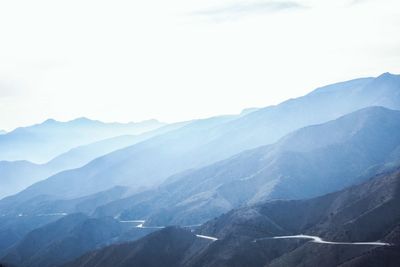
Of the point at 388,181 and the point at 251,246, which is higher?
the point at 388,181

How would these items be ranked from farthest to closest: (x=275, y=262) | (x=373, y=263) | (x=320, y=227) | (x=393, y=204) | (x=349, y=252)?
(x=320, y=227)
(x=393, y=204)
(x=275, y=262)
(x=349, y=252)
(x=373, y=263)

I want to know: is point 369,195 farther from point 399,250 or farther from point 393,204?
point 399,250

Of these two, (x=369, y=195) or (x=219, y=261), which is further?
(x=369, y=195)

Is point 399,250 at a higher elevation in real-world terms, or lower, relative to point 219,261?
higher

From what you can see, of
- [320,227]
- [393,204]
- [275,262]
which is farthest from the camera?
[320,227]

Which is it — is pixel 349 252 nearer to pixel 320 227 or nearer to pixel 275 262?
pixel 275 262

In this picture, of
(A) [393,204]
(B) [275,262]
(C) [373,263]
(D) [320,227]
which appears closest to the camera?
(C) [373,263]

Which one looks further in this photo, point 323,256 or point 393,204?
point 393,204

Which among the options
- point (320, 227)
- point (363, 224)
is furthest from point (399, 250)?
point (320, 227)

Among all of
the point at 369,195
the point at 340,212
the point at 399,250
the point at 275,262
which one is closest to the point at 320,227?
the point at 340,212
